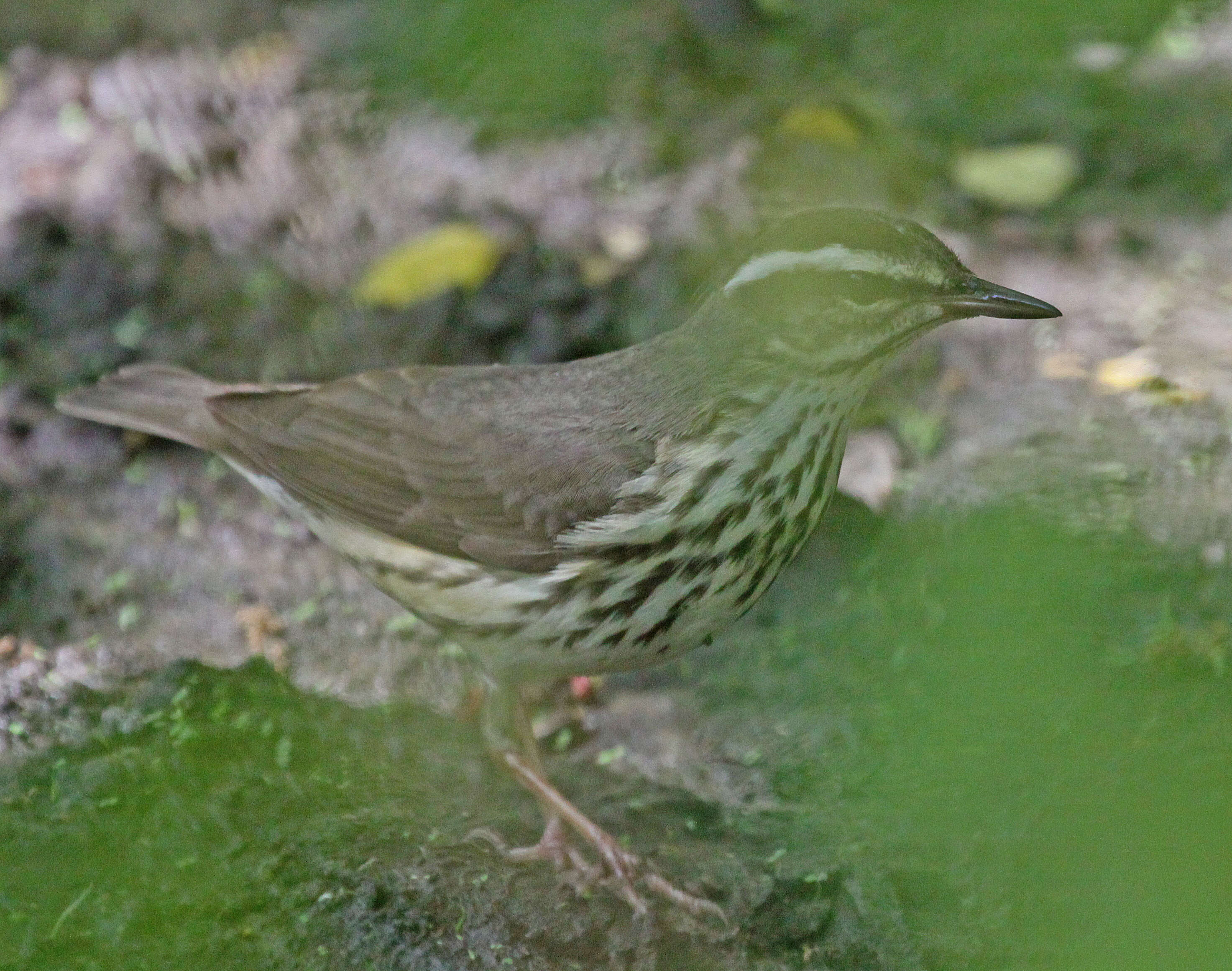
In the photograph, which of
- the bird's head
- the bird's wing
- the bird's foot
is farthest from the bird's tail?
the bird's head

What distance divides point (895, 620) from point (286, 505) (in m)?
1.80

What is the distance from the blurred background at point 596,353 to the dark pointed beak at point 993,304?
43 cm

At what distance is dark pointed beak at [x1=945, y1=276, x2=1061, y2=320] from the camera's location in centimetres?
296

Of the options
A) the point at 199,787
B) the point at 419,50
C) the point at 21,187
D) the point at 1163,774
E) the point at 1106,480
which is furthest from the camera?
the point at 21,187

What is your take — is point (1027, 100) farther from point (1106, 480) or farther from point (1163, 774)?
point (1163, 774)

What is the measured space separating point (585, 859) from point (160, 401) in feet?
6.12

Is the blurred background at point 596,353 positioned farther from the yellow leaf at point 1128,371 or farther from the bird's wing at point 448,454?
the bird's wing at point 448,454

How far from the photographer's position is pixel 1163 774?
1.27 m

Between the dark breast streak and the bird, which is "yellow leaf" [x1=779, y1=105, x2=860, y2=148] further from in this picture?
the dark breast streak

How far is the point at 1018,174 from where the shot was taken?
19.2 ft

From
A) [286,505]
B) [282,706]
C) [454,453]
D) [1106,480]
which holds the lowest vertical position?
[282,706]

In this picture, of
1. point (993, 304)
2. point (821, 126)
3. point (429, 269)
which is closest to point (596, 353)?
point (429, 269)

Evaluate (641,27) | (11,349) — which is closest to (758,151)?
(641,27)

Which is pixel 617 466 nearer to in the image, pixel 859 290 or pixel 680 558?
pixel 680 558
